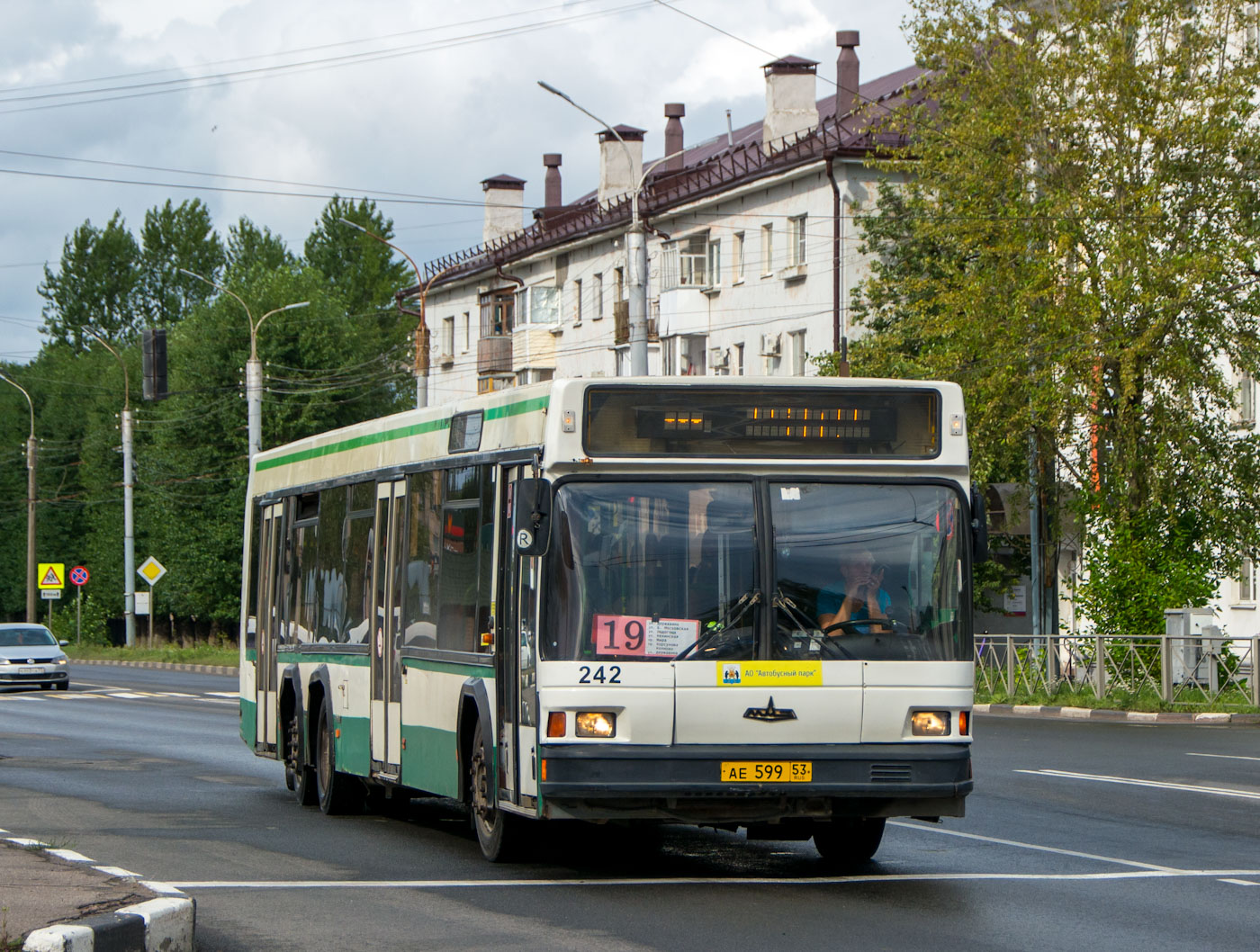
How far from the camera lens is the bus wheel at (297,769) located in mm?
16031

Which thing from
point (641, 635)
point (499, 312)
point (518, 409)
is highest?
point (499, 312)

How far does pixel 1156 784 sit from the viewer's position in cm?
1730

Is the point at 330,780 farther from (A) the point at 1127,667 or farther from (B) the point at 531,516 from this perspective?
(A) the point at 1127,667

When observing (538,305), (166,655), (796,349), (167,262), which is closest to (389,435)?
(796,349)

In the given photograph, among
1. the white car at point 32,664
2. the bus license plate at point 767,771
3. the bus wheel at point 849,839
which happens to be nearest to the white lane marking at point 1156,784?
the bus wheel at point 849,839

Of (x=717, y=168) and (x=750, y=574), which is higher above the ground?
(x=717, y=168)

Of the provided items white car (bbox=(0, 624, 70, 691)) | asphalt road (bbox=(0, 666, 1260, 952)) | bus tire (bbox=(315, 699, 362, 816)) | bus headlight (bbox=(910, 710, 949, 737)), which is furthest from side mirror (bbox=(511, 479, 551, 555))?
white car (bbox=(0, 624, 70, 691))

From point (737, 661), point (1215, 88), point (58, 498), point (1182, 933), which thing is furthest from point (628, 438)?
point (58, 498)

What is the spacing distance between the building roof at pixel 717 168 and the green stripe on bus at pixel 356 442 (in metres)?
20.7

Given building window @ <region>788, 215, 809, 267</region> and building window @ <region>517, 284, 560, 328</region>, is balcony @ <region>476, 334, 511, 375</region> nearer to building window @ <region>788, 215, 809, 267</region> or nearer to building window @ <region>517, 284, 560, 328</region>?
building window @ <region>517, 284, 560, 328</region>

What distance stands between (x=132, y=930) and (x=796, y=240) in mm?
46352

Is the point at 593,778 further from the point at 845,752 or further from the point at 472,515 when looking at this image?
the point at 472,515

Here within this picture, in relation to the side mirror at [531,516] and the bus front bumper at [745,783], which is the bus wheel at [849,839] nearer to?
the bus front bumper at [745,783]

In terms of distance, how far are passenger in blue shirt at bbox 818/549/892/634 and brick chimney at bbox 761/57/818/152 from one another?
47.7 m
